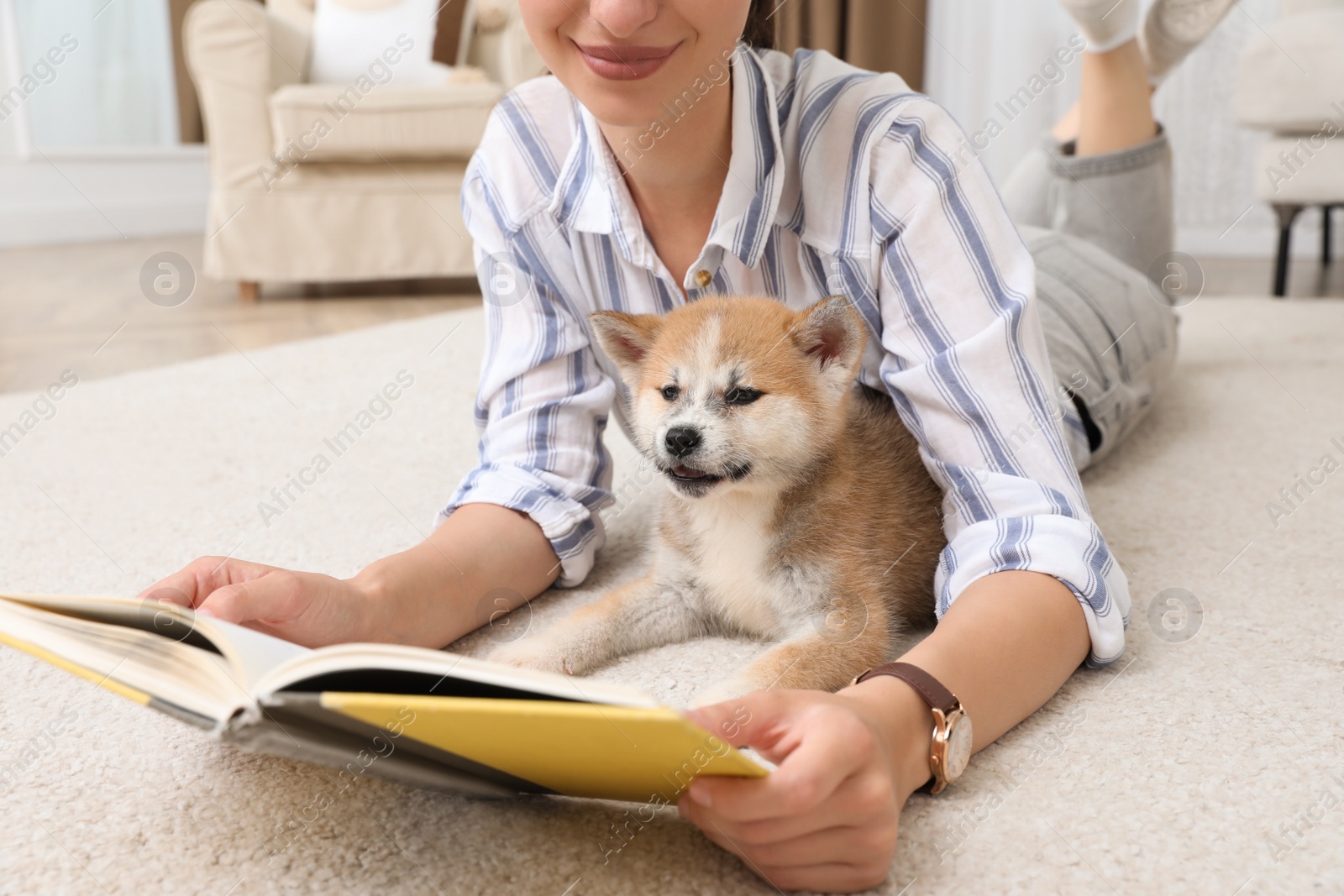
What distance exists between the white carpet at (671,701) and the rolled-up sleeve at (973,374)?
145 mm

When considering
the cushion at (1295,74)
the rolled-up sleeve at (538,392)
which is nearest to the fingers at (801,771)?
the rolled-up sleeve at (538,392)

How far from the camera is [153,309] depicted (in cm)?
352

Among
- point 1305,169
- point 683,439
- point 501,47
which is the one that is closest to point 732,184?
point 683,439

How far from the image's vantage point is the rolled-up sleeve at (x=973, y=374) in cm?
98

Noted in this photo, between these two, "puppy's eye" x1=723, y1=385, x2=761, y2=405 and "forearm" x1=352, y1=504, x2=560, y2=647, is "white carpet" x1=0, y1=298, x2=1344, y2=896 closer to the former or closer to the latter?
"forearm" x1=352, y1=504, x2=560, y2=647

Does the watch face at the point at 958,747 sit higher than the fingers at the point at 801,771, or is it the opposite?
the fingers at the point at 801,771

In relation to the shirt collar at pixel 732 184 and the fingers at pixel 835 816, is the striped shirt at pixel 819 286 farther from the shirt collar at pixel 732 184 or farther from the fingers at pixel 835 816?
the fingers at pixel 835 816

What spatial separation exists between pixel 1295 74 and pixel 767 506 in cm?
288

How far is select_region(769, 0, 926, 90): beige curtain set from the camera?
4645mm

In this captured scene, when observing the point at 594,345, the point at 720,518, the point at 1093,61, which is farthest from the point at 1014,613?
the point at 1093,61

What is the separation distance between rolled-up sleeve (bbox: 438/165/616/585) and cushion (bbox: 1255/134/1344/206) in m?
2.84

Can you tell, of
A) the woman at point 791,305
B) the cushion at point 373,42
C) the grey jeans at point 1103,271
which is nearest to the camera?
the woman at point 791,305

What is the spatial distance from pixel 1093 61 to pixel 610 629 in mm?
1605

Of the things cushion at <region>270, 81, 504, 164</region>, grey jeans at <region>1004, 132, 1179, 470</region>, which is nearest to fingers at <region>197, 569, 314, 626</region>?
grey jeans at <region>1004, 132, 1179, 470</region>
